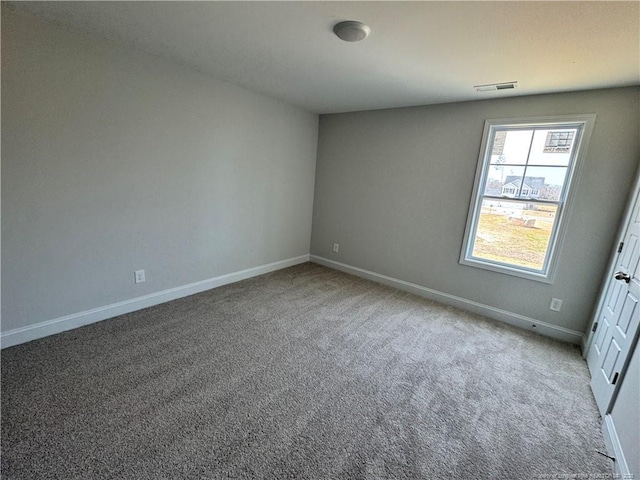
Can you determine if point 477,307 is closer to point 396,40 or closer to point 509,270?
point 509,270

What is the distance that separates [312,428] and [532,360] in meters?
2.09

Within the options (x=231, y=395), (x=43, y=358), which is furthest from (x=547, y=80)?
(x=43, y=358)

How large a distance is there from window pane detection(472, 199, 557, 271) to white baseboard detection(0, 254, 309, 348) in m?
2.94

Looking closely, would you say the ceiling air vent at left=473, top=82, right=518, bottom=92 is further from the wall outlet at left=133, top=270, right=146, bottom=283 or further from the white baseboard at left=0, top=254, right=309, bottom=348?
the wall outlet at left=133, top=270, right=146, bottom=283

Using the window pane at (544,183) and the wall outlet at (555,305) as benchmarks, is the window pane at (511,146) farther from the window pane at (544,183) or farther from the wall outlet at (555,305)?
the wall outlet at (555,305)

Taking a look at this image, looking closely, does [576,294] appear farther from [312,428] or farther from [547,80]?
[312,428]

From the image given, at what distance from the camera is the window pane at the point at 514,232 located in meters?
2.93

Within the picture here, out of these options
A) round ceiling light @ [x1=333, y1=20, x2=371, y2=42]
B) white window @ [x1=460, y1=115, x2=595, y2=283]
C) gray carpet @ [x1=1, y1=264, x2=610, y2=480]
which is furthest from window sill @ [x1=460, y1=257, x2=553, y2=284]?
round ceiling light @ [x1=333, y1=20, x2=371, y2=42]

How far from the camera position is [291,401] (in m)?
1.82

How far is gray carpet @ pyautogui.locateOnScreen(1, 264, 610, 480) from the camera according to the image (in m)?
1.42

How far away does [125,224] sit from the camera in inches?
103

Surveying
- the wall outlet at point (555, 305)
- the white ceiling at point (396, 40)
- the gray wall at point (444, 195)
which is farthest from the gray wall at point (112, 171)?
the wall outlet at point (555, 305)

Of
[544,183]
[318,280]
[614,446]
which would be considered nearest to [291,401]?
[614,446]

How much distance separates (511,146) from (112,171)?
12.9ft
